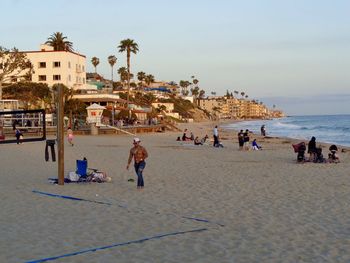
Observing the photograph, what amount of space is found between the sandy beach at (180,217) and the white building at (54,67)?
49385mm

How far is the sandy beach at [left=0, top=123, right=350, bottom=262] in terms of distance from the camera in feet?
23.4

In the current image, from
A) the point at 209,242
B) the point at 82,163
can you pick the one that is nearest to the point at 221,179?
the point at 82,163

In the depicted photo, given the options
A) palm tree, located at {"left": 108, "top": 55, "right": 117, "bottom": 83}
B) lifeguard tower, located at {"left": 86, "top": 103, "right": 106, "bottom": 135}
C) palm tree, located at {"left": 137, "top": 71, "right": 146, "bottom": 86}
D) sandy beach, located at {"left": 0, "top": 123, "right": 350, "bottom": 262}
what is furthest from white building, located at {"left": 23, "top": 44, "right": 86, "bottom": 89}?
palm tree, located at {"left": 137, "top": 71, "right": 146, "bottom": 86}

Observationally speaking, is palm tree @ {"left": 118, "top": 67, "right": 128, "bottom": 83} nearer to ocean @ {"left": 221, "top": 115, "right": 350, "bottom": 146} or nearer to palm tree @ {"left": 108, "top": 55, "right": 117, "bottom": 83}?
palm tree @ {"left": 108, "top": 55, "right": 117, "bottom": 83}

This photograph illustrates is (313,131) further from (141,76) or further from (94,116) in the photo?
(141,76)

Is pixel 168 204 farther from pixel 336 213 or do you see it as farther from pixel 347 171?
pixel 347 171

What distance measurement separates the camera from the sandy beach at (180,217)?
23.4ft

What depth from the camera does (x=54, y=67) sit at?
65312 mm

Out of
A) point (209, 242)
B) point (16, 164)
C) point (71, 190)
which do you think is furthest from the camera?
point (16, 164)

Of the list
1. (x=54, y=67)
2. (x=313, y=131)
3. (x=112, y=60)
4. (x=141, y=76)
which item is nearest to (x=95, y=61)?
(x=112, y=60)

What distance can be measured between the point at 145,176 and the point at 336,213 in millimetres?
7375

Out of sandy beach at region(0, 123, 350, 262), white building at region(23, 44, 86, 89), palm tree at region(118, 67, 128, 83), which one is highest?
palm tree at region(118, 67, 128, 83)

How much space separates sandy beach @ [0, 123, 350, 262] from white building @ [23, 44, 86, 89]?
49385mm

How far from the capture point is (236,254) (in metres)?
7.04
